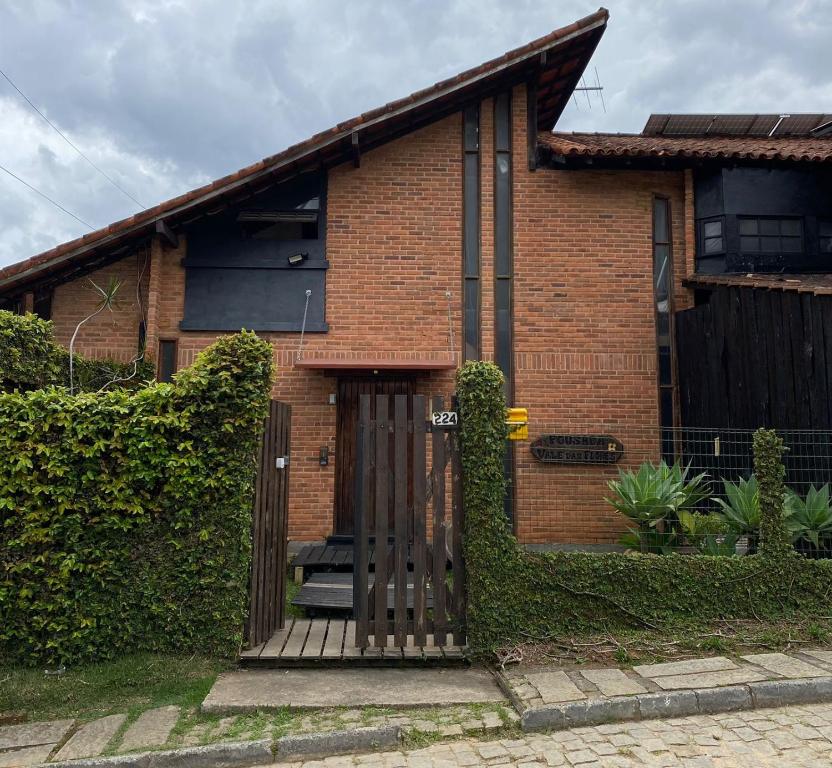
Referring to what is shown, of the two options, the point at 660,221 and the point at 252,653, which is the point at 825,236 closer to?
the point at 660,221

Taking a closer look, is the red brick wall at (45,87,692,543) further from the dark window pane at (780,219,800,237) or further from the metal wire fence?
the dark window pane at (780,219,800,237)

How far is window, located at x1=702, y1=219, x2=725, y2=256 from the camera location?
8750mm

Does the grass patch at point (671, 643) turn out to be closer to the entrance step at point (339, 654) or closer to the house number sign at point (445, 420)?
the entrance step at point (339, 654)

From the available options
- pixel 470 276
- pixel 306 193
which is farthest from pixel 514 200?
pixel 306 193

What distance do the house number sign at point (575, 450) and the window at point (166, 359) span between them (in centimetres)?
502

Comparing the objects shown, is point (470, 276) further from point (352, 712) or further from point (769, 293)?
point (352, 712)

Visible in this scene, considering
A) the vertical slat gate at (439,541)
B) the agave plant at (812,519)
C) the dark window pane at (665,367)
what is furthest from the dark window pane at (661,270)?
the vertical slat gate at (439,541)

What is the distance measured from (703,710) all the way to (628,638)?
2.71ft

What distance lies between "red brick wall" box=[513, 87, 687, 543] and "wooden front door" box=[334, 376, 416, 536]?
1.70 meters

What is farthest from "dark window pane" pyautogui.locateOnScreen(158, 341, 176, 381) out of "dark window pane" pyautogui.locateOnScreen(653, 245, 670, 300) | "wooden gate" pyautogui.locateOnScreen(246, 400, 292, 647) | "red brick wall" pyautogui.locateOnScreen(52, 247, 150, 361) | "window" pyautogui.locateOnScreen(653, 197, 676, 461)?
"dark window pane" pyautogui.locateOnScreen(653, 245, 670, 300)

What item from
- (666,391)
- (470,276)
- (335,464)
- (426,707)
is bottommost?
(426,707)

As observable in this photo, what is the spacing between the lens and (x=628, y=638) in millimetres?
4770

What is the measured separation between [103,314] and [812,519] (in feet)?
28.0

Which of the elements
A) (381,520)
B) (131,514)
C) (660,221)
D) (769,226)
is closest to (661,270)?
(660,221)
